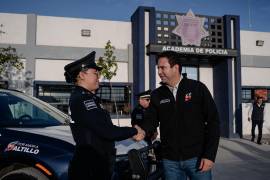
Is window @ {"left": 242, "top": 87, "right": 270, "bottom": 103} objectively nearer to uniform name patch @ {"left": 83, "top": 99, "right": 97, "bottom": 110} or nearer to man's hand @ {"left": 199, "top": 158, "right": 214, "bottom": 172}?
man's hand @ {"left": 199, "top": 158, "right": 214, "bottom": 172}

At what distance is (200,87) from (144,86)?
12038 millimetres

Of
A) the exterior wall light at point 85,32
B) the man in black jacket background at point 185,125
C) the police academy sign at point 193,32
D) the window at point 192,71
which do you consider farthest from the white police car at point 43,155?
the window at point 192,71

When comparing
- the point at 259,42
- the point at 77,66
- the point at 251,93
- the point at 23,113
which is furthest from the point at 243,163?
the point at 259,42

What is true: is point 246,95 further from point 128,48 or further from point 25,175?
point 25,175

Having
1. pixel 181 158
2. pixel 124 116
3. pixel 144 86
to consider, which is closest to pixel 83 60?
pixel 181 158

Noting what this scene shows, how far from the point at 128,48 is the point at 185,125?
13430 mm

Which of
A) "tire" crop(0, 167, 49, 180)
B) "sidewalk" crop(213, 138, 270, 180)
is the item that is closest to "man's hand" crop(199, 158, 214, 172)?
"tire" crop(0, 167, 49, 180)

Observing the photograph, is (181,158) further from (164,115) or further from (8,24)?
(8,24)

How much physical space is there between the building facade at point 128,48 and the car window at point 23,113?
421 inches

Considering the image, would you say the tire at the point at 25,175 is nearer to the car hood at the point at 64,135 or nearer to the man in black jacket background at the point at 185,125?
the car hood at the point at 64,135

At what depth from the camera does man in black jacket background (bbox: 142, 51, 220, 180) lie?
10.1 ft

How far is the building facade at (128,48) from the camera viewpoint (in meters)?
15.2

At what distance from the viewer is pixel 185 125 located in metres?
3.13

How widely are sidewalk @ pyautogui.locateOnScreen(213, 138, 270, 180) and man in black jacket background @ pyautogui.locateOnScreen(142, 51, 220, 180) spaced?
12.7 ft
